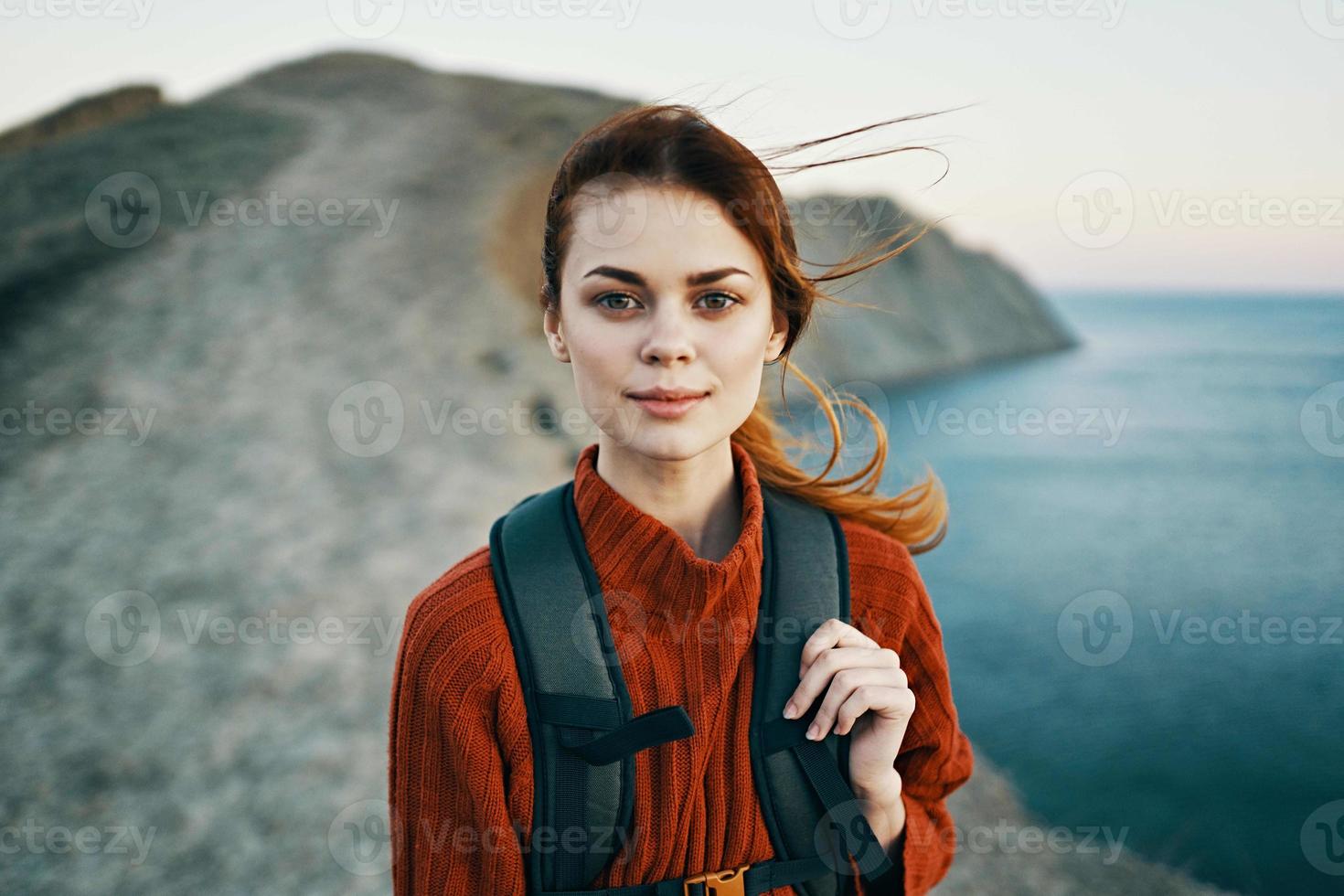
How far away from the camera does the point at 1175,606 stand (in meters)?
14.2

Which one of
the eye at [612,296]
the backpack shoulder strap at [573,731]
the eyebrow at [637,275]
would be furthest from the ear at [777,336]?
the backpack shoulder strap at [573,731]

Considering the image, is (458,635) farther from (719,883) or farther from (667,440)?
(719,883)

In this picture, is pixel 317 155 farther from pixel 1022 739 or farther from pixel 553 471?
pixel 1022 739

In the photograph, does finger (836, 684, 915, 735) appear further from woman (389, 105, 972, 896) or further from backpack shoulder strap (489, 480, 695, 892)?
backpack shoulder strap (489, 480, 695, 892)

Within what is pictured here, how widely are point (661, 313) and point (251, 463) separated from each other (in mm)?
13497

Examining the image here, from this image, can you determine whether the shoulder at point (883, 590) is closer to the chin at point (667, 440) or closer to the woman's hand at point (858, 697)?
the woman's hand at point (858, 697)

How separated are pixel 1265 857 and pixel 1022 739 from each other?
3.09 metres

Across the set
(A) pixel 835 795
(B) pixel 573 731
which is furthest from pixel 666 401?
(A) pixel 835 795

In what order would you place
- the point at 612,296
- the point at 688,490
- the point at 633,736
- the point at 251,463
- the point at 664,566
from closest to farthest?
the point at 633,736, the point at 612,296, the point at 664,566, the point at 688,490, the point at 251,463

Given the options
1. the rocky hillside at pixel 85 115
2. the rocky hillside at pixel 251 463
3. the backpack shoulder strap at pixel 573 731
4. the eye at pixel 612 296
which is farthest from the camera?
the rocky hillside at pixel 85 115

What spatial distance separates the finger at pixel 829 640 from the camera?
2.05 meters

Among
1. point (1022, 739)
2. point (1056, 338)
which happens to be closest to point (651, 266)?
point (1022, 739)

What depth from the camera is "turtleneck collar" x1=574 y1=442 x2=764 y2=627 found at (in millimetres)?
2168

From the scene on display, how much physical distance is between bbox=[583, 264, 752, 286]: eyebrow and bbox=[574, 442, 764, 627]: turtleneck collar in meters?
0.56
